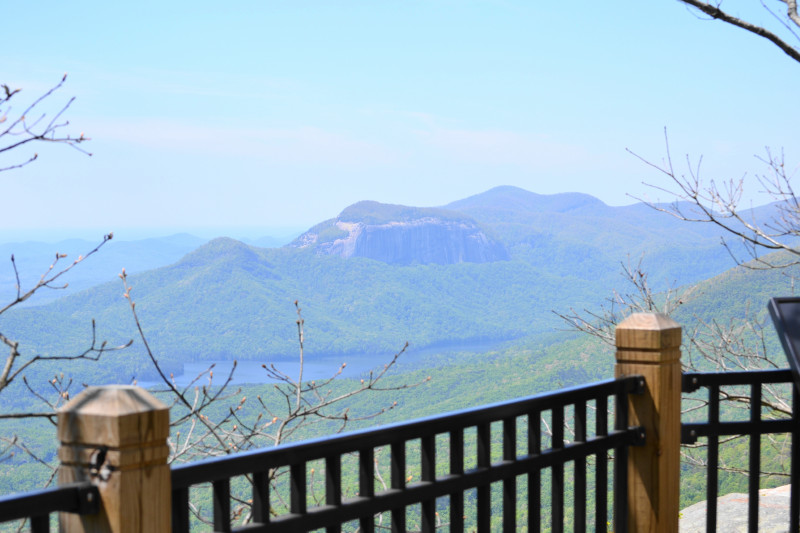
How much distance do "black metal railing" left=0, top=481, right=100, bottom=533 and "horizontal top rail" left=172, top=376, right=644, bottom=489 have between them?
0.18 metres

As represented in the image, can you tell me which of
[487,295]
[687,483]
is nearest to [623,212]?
[487,295]

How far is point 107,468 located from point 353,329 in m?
103

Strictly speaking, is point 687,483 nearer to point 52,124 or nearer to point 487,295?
point 52,124

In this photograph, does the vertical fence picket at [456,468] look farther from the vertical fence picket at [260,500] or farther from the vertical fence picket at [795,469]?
the vertical fence picket at [795,469]

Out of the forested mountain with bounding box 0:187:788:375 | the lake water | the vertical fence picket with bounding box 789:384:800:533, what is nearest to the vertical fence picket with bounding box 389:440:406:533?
the vertical fence picket with bounding box 789:384:800:533

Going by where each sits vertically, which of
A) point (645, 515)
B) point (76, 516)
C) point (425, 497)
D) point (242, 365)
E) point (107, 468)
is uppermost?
point (107, 468)

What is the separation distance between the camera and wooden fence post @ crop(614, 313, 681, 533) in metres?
2.71

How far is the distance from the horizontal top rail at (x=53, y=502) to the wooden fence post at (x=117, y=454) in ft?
0.06

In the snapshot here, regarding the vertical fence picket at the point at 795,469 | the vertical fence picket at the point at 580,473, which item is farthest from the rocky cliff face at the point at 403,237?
the vertical fence picket at the point at 580,473

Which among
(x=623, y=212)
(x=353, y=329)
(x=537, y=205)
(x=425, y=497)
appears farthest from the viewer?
(x=537, y=205)

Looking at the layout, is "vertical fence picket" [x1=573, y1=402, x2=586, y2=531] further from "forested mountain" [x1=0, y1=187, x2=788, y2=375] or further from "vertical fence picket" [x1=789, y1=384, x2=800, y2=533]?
"forested mountain" [x1=0, y1=187, x2=788, y2=375]

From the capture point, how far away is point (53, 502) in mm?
1409

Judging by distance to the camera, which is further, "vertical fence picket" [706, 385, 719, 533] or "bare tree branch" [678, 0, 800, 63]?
"bare tree branch" [678, 0, 800, 63]

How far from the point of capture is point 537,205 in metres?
170
